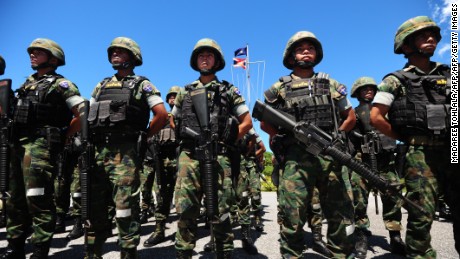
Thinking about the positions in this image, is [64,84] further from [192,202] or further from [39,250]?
[192,202]

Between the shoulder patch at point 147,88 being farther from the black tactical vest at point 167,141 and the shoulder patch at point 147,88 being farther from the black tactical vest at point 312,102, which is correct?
the black tactical vest at point 167,141

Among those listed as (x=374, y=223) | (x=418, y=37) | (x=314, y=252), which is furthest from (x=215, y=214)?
(x=374, y=223)

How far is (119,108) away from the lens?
11.6ft

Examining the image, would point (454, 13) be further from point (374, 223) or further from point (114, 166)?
point (374, 223)

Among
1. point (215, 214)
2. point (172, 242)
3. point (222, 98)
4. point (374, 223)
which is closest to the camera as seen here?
point (215, 214)

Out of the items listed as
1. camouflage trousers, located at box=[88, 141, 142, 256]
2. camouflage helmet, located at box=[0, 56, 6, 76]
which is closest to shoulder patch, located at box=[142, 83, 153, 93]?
camouflage trousers, located at box=[88, 141, 142, 256]

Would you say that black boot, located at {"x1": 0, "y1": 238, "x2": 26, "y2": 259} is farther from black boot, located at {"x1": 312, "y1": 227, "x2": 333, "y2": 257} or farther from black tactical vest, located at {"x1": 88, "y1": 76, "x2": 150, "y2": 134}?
black boot, located at {"x1": 312, "y1": 227, "x2": 333, "y2": 257}

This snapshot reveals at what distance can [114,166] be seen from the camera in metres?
3.52

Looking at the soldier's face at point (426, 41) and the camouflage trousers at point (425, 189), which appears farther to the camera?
the soldier's face at point (426, 41)

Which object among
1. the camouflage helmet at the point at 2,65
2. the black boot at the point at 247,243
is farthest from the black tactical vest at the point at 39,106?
the black boot at the point at 247,243

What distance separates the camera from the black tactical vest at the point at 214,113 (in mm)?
3797

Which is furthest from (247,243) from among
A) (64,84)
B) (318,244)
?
(64,84)

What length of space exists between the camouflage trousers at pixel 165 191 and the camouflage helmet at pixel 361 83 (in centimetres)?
417

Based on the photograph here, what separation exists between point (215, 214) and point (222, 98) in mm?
1538
